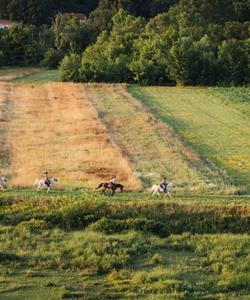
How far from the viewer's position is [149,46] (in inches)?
3049

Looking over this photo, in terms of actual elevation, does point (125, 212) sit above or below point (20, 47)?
above

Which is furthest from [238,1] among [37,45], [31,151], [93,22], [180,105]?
[31,151]

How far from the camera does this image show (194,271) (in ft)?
57.3

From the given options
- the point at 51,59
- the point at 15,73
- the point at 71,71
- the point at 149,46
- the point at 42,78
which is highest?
the point at 149,46

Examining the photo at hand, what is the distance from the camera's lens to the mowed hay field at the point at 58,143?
29.6m

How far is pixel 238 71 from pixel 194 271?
57759mm

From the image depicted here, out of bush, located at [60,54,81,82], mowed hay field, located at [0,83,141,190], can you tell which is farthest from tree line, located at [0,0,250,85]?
mowed hay field, located at [0,83,141,190]

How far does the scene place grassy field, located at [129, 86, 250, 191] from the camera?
3350 cm

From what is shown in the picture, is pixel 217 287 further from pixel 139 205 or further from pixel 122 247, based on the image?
pixel 139 205

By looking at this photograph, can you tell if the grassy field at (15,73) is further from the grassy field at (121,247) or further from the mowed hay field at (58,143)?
the grassy field at (121,247)

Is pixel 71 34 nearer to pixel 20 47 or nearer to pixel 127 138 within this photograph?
pixel 20 47

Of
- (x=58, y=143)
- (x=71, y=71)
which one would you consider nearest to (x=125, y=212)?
(x=58, y=143)

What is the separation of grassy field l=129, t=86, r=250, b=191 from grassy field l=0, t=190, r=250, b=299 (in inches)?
256

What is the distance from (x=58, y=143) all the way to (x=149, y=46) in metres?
41.6
